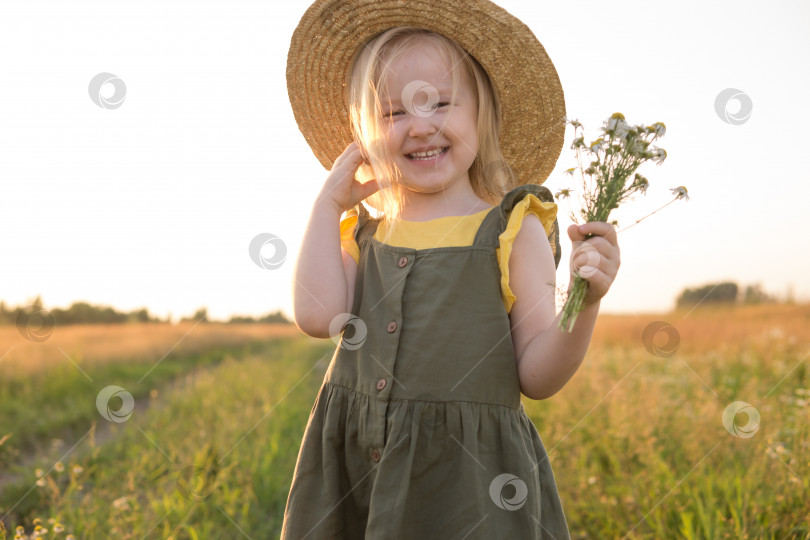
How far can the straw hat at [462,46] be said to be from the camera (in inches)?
83.3

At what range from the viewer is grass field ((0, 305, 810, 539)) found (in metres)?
2.92

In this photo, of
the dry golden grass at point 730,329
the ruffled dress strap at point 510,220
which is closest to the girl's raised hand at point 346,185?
the ruffled dress strap at point 510,220

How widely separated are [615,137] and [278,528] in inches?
113

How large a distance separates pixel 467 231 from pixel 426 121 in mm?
362

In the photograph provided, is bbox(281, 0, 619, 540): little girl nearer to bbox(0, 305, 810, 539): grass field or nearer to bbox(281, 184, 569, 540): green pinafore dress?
bbox(281, 184, 569, 540): green pinafore dress

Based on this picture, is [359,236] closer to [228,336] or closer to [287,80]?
[287,80]

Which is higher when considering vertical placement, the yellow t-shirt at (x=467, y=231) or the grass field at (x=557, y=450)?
the yellow t-shirt at (x=467, y=231)

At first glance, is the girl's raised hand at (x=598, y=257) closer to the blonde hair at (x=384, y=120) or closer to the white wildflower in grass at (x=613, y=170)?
the white wildflower in grass at (x=613, y=170)

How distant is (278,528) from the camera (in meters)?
3.49

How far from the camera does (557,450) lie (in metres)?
4.02

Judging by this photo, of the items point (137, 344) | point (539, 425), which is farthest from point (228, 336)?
point (539, 425)

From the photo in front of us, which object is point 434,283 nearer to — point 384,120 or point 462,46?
point 384,120

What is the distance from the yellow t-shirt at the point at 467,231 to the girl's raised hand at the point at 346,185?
15 centimetres

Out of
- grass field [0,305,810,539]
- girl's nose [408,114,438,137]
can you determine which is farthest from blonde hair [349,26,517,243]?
grass field [0,305,810,539]
